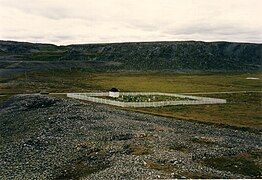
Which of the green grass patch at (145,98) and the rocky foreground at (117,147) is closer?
the rocky foreground at (117,147)

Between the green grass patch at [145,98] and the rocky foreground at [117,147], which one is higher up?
the rocky foreground at [117,147]

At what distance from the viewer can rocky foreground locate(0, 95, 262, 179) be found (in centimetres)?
3903

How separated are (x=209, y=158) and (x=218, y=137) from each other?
13.3 meters

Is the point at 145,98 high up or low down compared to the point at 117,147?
down

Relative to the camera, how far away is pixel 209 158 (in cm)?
4325

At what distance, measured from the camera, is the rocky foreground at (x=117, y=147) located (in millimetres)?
39031

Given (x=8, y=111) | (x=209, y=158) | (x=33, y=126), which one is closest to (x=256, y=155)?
(x=209, y=158)

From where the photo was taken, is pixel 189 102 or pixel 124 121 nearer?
pixel 124 121

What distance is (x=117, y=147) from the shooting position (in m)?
46.4

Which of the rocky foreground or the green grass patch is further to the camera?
the green grass patch

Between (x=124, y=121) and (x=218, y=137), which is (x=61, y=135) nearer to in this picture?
(x=124, y=121)

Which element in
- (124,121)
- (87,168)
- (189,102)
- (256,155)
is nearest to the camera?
(87,168)

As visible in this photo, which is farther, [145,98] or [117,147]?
[145,98]

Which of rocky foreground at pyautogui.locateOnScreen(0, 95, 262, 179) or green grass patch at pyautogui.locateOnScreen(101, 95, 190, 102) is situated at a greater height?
rocky foreground at pyautogui.locateOnScreen(0, 95, 262, 179)
